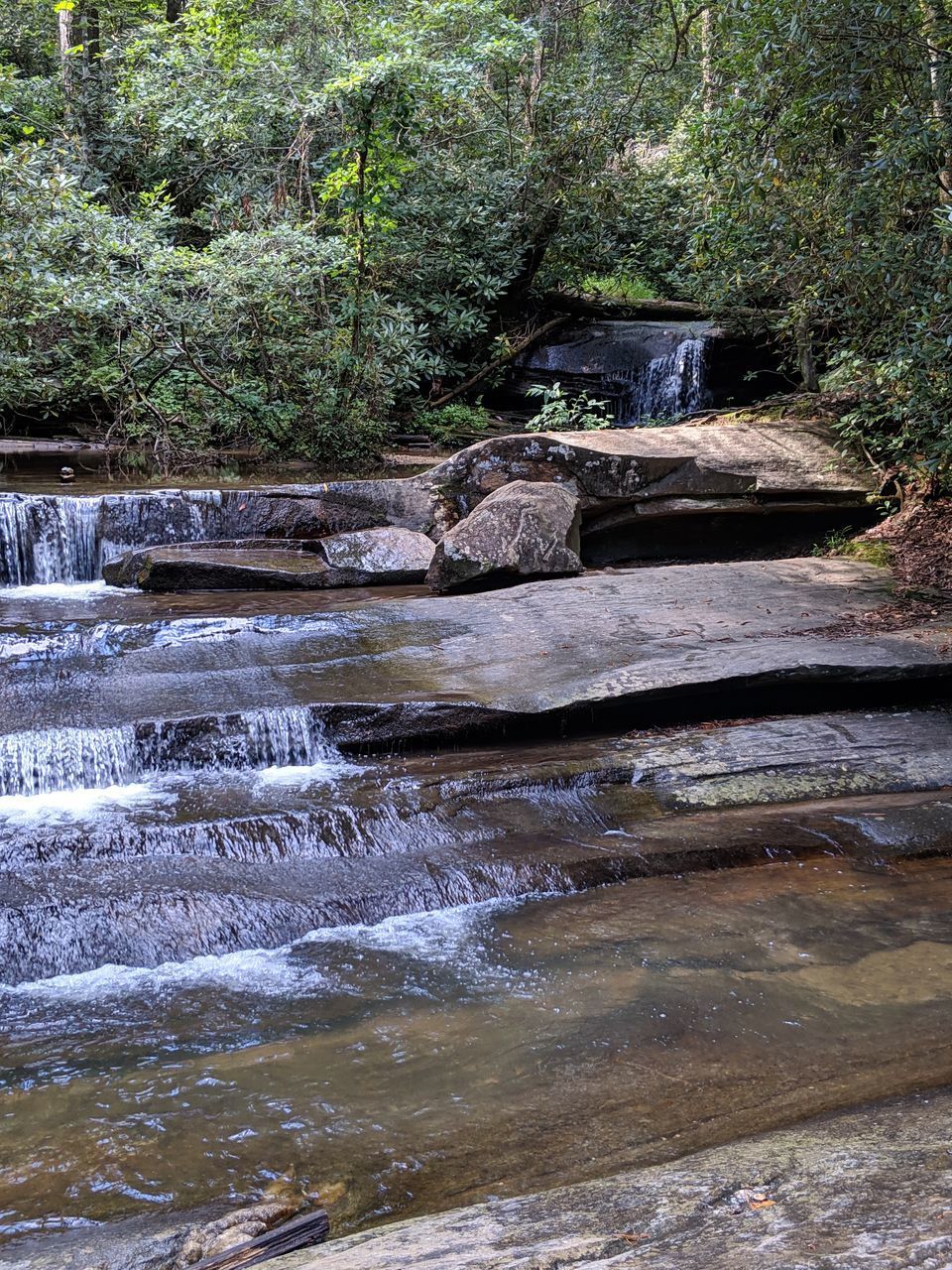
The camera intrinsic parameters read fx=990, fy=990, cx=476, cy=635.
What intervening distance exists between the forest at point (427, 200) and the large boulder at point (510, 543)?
2.87 metres

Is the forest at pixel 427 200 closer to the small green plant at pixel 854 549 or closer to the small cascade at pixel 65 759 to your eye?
the small green plant at pixel 854 549

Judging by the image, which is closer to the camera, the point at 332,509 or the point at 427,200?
the point at 332,509

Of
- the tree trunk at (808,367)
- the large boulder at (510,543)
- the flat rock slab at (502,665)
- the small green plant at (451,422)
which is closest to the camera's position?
the flat rock slab at (502,665)

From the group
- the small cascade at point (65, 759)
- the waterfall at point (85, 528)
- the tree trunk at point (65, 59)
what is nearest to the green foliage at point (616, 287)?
the waterfall at point (85, 528)

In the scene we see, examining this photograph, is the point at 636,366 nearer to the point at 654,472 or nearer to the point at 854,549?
the point at 654,472

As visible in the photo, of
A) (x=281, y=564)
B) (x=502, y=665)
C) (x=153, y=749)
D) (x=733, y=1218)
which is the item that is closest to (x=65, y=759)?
(x=153, y=749)

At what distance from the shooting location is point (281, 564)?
9047 mm

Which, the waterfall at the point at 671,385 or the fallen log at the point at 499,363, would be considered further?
the fallen log at the point at 499,363

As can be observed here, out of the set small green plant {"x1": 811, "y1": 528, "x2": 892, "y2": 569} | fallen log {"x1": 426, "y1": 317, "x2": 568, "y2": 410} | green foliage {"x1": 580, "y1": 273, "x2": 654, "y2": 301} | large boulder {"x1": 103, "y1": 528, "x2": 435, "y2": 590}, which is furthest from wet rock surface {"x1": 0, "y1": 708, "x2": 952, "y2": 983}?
green foliage {"x1": 580, "y1": 273, "x2": 654, "y2": 301}

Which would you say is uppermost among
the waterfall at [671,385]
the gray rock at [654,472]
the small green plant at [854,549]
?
the waterfall at [671,385]

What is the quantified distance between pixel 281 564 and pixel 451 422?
6.55 m

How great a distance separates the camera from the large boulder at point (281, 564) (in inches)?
343

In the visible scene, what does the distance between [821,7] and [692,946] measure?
5552 mm

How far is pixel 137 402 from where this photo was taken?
12.4m
